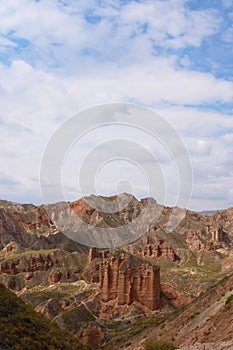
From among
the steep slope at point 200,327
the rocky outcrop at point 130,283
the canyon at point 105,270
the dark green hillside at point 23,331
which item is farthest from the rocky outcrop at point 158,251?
the dark green hillside at point 23,331

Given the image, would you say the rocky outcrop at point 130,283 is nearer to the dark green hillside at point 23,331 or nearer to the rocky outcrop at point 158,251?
the dark green hillside at point 23,331

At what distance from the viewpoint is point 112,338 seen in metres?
56.1

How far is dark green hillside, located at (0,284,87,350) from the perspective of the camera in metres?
20.2

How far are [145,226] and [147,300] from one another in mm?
118468

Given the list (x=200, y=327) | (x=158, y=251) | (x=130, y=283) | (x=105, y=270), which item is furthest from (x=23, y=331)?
(x=158, y=251)

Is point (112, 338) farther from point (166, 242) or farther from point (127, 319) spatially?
point (166, 242)

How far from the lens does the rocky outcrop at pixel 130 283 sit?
76625mm

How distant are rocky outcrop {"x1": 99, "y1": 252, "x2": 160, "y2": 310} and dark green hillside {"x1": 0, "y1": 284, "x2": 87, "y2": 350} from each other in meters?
52.8

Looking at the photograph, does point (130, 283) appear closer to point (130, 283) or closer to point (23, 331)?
point (130, 283)

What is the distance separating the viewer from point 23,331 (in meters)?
21.7

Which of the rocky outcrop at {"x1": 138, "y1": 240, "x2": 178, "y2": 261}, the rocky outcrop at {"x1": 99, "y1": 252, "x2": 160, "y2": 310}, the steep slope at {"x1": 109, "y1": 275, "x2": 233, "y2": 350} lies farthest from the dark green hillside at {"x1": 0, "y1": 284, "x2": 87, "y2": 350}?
the rocky outcrop at {"x1": 138, "y1": 240, "x2": 178, "y2": 261}

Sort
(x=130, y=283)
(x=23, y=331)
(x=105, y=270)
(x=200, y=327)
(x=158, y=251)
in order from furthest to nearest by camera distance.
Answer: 1. (x=158, y=251)
2. (x=105, y=270)
3. (x=130, y=283)
4. (x=200, y=327)
5. (x=23, y=331)

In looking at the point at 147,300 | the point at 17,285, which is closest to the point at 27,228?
the point at 17,285

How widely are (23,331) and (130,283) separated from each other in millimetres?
58416
